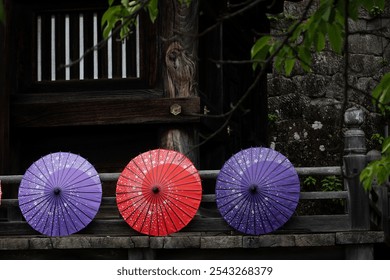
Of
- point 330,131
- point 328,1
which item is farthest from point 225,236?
point 330,131

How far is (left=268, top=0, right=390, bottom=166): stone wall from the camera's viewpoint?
1750 centimetres

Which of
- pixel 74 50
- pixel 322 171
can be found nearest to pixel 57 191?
pixel 74 50

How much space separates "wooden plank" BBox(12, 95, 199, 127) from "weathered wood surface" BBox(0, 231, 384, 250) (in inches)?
68.7

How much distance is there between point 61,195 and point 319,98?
9241 millimetres

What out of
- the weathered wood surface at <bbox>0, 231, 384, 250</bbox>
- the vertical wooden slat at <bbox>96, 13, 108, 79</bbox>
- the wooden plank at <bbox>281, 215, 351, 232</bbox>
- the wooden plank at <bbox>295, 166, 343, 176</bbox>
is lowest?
the weathered wood surface at <bbox>0, 231, 384, 250</bbox>

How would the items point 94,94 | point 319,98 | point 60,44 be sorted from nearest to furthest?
point 94,94 → point 60,44 → point 319,98

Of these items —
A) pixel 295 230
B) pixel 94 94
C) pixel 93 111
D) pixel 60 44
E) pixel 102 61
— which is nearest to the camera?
pixel 295 230

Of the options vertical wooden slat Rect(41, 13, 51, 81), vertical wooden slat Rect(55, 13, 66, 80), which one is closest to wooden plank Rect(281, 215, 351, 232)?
vertical wooden slat Rect(55, 13, 66, 80)

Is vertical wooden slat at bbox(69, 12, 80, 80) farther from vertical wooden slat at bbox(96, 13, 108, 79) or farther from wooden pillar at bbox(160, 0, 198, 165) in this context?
wooden pillar at bbox(160, 0, 198, 165)

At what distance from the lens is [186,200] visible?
9.53 meters

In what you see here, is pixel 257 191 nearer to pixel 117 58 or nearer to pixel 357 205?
pixel 357 205

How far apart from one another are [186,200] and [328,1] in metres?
5.03

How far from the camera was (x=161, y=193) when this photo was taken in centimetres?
948

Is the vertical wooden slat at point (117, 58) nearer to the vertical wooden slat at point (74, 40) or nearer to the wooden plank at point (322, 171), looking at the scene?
the vertical wooden slat at point (74, 40)
